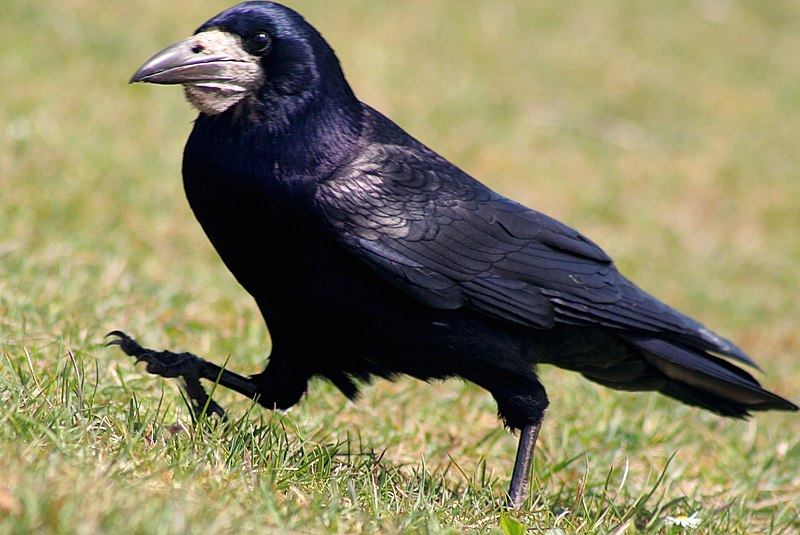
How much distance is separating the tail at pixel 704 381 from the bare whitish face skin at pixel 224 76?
166 cm

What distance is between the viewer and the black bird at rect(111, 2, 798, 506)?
326 cm

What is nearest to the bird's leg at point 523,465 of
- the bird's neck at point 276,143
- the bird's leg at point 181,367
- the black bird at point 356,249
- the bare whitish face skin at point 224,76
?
the black bird at point 356,249

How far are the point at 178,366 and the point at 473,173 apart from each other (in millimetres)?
4734

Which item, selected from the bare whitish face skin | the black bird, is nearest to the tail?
the black bird

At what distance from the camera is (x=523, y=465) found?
11.9 ft

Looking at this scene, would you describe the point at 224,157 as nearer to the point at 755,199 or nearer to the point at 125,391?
the point at 125,391

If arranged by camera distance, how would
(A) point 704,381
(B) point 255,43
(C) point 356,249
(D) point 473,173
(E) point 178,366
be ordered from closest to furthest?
(C) point 356,249 → (B) point 255,43 → (E) point 178,366 → (A) point 704,381 → (D) point 473,173

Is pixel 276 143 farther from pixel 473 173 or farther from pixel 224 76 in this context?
pixel 473 173

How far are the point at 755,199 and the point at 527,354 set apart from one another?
583cm

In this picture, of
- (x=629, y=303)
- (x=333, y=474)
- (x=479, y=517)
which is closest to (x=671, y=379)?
(x=629, y=303)

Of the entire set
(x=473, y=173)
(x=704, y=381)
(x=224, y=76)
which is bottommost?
(x=704, y=381)

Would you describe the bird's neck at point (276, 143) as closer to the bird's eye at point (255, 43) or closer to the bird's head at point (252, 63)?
the bird's head at point (252, 63)

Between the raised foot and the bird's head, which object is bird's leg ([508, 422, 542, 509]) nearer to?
the raised foot

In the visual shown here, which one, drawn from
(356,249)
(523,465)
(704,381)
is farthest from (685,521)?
(356,249)
